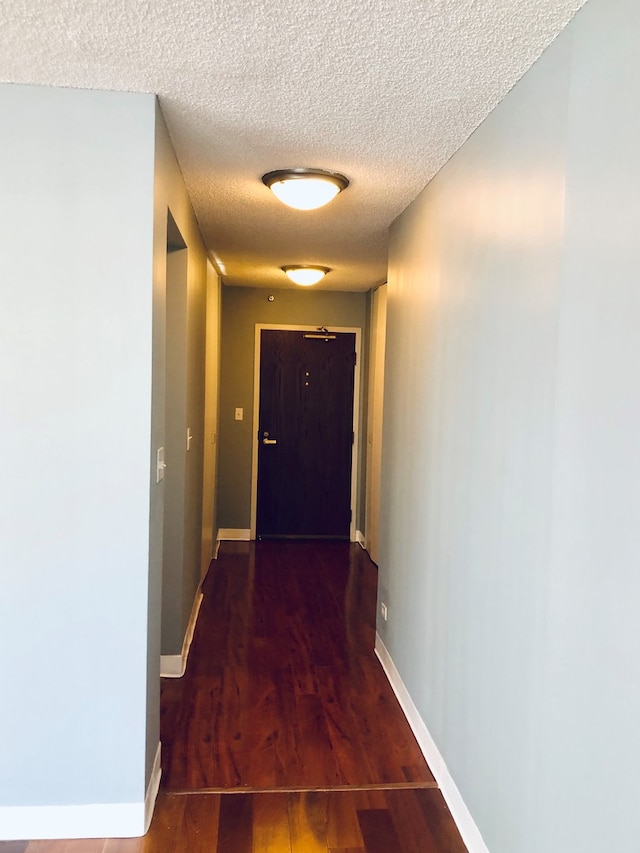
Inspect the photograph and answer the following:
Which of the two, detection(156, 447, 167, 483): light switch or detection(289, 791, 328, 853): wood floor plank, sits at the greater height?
detection(156, 447, 167, 483): light switch

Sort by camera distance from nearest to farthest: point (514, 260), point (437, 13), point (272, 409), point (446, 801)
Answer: point (437, 13) → point (514, 260) → point (446, 801) → point (272, 409)

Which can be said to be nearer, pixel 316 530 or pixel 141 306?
pixel 141 306

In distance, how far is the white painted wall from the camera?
6.33 feet

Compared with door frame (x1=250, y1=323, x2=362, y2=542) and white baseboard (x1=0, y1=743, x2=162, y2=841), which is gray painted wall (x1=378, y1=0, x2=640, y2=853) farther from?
door frame (x1=250, y1=323, x2=362, y2=542)

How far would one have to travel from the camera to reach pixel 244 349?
5.88 metres

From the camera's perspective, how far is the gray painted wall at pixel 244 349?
585cm

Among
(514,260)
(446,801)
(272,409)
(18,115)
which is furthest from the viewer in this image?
(272,409)

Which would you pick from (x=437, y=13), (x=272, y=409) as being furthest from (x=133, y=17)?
(x=272, y=409)

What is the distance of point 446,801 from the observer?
2240 millimetres

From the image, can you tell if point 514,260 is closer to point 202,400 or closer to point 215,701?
point 215,701

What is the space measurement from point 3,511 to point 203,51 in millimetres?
1453

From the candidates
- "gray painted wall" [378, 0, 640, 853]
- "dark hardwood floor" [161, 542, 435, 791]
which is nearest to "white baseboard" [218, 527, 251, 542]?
"dark hardwood floor" [161, 542, 435, 791]

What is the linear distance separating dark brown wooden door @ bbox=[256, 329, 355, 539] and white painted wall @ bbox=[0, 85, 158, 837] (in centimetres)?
395

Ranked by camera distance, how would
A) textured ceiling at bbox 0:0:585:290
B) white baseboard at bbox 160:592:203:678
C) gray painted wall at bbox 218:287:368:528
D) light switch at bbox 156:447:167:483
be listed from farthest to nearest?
gray painted wall at bbox 218:287:368:528
white baseboard at bbox 160:592:203:678
light switch at bbox 156:447:167:483
textured ceiling at bbox 0:0:585:290
